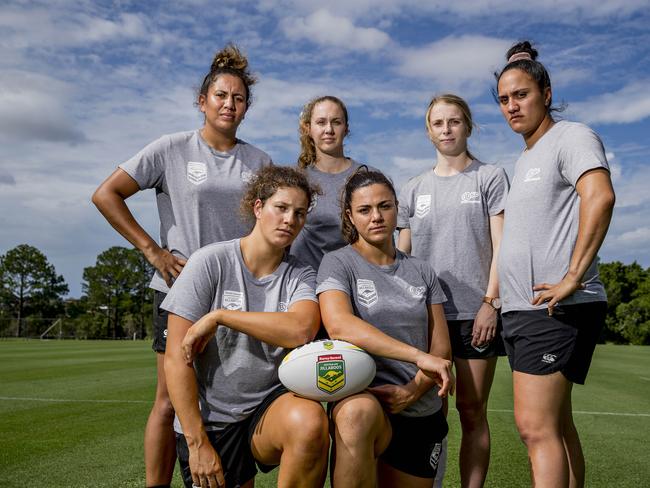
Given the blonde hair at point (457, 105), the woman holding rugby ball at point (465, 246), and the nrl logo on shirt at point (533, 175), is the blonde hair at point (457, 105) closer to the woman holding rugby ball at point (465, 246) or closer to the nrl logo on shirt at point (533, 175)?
the woman holding rugby ball at point (465, 246)

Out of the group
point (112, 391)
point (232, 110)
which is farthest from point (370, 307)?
point (112, 391)

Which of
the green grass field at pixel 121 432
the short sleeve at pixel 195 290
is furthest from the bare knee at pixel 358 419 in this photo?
the green grass field at pixel 121 432

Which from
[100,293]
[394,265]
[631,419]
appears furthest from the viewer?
[100,293]

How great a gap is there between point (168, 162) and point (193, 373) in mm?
1529

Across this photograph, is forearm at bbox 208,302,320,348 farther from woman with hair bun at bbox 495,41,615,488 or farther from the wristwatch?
the wristwatch

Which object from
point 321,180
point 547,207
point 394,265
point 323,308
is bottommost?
point 323,308

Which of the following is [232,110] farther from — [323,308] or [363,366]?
[363,366]

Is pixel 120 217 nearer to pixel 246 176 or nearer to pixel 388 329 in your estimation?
pixel 246 176

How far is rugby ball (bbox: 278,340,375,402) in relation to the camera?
2.83 m

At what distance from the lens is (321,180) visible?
397 centimetres

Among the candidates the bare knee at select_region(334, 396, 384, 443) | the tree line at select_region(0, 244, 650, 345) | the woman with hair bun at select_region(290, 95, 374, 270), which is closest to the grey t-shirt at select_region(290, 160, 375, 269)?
the woman with hair bun at select_region(290, 95, 374, 270)

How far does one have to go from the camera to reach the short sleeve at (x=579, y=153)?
309 centimetres

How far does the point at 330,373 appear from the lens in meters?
2.82

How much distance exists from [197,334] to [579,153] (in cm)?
217
